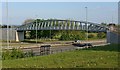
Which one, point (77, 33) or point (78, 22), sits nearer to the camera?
point (78, 22)

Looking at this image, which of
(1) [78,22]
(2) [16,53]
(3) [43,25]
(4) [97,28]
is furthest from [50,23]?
(2) [16,53]

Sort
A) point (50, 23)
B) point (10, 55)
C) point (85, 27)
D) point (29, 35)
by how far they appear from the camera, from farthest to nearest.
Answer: point (29, 35)
point (50, 23)
point (85, 27)
point (10, 55)

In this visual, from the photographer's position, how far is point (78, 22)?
105m

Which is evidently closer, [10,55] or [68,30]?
[10,55]

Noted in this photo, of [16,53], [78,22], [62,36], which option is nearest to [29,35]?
[62,36]

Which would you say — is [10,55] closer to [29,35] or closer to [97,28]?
[97,28]

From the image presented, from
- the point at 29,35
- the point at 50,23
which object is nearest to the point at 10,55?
the point at 50,23

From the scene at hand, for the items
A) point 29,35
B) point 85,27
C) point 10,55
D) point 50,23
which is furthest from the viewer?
point 29,35

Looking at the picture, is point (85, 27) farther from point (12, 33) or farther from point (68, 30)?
point (12, 33)

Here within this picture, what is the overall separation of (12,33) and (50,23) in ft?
47.4

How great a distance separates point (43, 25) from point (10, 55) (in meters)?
84.3

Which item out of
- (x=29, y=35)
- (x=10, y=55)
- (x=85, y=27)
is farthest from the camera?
(x=29, y=35)

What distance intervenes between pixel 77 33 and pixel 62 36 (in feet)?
20.1

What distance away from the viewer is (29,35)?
121m
